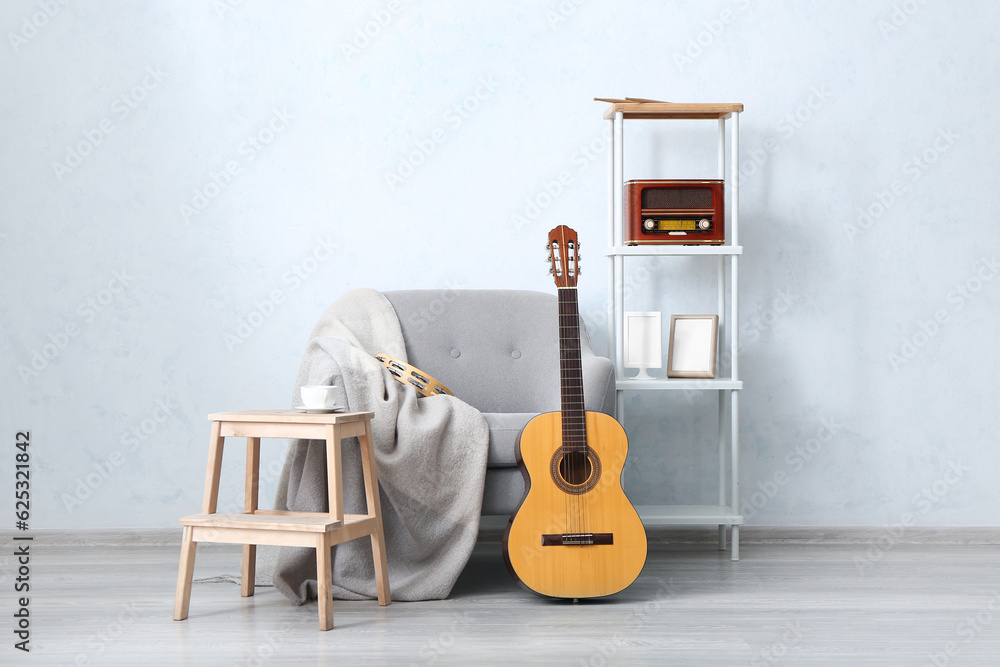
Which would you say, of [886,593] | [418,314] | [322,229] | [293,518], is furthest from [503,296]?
[886,593]

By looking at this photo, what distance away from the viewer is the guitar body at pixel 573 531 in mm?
2051

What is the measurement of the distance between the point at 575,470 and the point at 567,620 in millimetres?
361

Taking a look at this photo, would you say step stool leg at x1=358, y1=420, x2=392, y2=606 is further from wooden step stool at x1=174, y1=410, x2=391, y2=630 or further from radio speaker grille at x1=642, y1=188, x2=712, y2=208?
radio speaker grille at x1=642, y1=188, x2=712, y2=208

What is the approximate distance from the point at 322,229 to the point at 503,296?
0.70 m
